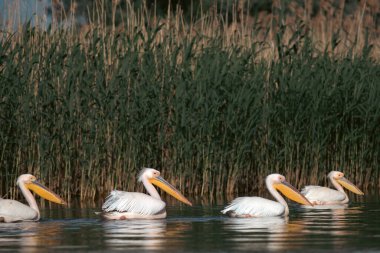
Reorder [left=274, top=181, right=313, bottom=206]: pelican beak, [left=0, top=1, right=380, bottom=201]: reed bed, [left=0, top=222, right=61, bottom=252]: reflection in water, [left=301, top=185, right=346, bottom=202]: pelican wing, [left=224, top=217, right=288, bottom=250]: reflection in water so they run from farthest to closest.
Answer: [left=0, top=1, right=380, bottom=201]: reed bed → [left=301, top=185, right=346, bottom=202]: pelican wing → [left=274, top=181, right=313, bottom=206]: pelican beak → [left=0, top=222, right=61, bottom=252]: reflection in water → [left=224, top=217, right=288, bottom=250]: reflection in water

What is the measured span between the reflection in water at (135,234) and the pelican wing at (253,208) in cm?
77

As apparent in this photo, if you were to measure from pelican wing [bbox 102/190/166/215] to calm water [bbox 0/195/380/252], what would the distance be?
0.58 feet

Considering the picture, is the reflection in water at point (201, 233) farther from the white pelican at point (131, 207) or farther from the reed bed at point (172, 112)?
the reed bed at point (172, 112)

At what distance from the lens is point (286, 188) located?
45.3 ft

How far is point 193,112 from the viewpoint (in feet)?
51.5

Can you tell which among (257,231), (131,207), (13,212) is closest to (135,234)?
(257,231)

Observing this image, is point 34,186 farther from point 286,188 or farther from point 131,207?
point 286,188

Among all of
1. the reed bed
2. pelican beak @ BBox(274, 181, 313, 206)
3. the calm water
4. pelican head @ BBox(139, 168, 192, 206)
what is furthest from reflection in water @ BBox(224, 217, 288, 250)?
the reed bed

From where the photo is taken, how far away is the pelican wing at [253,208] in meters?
12.5

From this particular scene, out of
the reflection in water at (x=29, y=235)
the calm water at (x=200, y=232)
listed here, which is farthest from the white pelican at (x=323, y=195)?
the reflection in water at (x=29, y=235)

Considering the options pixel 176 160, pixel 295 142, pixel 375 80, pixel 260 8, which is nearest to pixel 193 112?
pixel 176 160

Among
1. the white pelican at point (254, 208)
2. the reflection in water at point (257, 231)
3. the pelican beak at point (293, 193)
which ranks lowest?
the reflection in water at point (257, 231)

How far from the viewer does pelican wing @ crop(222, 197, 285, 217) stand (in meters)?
12.5

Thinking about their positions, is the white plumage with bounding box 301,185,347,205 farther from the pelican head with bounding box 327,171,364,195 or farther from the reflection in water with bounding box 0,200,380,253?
the reflection in water with bounding box 0,200,380,253
